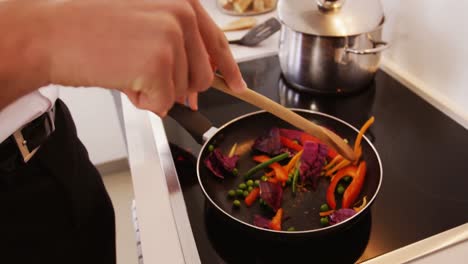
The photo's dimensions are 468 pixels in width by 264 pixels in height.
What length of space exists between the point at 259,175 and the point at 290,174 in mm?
50

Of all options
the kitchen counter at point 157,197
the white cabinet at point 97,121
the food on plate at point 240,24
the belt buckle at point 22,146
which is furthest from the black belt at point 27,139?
the white cabinet at point 97,121

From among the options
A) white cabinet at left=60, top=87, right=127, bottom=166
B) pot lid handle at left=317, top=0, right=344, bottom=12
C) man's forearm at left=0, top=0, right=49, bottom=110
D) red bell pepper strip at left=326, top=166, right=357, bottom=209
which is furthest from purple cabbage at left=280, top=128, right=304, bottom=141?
white cabinet at left=60, top=87, right=127, bottom=166

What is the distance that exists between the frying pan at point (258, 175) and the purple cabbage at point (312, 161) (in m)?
0.02

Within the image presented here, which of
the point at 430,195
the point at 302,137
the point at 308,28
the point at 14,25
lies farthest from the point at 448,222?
the point at 14,25

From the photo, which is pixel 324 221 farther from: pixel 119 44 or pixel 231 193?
pixel 119 44

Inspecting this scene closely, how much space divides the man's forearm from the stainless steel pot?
529 millimetres

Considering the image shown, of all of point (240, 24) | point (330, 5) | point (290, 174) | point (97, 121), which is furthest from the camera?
point (97, 121)

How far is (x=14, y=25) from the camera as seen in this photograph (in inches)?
13.6

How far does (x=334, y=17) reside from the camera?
779mm

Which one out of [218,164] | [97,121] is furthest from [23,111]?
[97,121]

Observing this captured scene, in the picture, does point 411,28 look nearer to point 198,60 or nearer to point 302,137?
point 302,137

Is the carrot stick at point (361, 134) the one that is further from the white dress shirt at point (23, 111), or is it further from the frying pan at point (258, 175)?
the white dress shirt at point (23, 111)

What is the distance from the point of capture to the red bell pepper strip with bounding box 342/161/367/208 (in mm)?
625

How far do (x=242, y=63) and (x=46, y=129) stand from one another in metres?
0.46
